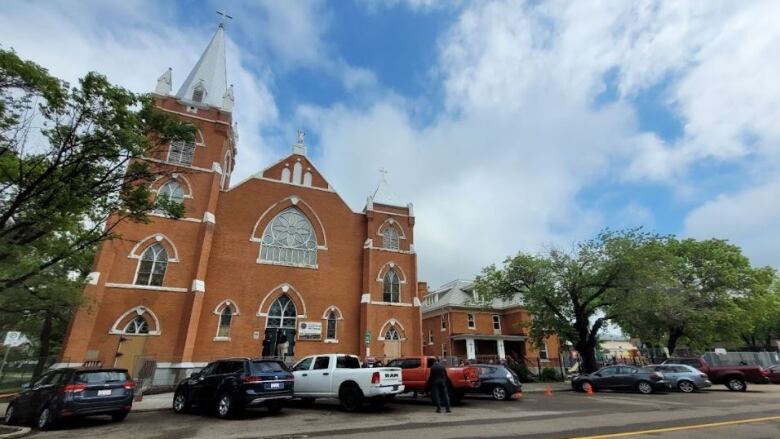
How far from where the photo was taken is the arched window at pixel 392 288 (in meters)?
28.4

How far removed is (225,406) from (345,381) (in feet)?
11.1

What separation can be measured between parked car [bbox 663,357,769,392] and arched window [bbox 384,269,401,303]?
1914cm

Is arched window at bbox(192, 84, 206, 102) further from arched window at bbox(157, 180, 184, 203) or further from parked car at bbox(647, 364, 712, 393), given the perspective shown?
parked car at bbox(647, 364, 712, 393)

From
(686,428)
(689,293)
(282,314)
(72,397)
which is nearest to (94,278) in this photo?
(282,314)

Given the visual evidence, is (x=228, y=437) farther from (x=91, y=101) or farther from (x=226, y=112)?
(x=226, y=112)

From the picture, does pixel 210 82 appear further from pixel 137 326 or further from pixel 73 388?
pixel 73 388


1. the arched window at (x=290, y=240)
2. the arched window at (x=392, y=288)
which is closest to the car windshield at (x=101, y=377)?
the arched window at (x=290, y=240)

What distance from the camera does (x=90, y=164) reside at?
40.1 ft

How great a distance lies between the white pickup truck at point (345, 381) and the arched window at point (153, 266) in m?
13.6

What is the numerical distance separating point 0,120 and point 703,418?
21.2 meters

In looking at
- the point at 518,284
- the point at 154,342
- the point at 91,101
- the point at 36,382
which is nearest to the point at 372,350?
the point at 518,284

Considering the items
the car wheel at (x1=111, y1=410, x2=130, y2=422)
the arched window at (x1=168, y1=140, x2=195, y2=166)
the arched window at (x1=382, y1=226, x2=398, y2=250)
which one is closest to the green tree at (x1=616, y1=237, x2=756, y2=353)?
the arched window at (x1=382, y1=226, x2=398, y2=250)

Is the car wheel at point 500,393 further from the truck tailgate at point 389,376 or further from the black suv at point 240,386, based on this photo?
the black suv at point 240,386

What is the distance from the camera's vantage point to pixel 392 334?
27406 millimetres
